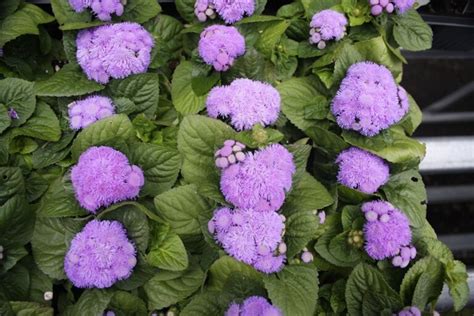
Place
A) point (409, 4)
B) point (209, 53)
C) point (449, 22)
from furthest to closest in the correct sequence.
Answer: point (449, 22)
point (409, 4)
point (209, 53)

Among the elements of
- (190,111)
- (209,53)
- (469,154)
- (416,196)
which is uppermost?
(209,53)

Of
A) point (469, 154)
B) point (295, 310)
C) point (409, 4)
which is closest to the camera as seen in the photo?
point (295, 310)

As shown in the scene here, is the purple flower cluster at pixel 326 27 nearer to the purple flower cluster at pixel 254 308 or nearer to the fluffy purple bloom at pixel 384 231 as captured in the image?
the fluffy purple bloom at pixel 384 231

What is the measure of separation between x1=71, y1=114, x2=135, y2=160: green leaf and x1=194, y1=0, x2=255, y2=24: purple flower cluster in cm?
48

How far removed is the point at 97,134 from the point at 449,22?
1657 mm

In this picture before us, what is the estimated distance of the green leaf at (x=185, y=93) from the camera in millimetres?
1760

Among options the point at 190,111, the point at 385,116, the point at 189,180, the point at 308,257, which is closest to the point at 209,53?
the point at 190,111

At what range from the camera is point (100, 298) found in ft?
4.97

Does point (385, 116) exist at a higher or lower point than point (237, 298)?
higher

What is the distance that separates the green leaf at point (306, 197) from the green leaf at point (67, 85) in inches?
27.0

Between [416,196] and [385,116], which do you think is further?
[416,196]

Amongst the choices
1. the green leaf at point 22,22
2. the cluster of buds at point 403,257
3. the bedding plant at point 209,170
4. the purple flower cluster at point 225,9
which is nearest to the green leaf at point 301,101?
the bedding plant at point 209,170

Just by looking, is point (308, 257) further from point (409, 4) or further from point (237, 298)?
point (409, 4)

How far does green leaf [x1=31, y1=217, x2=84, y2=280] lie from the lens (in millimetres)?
1576
